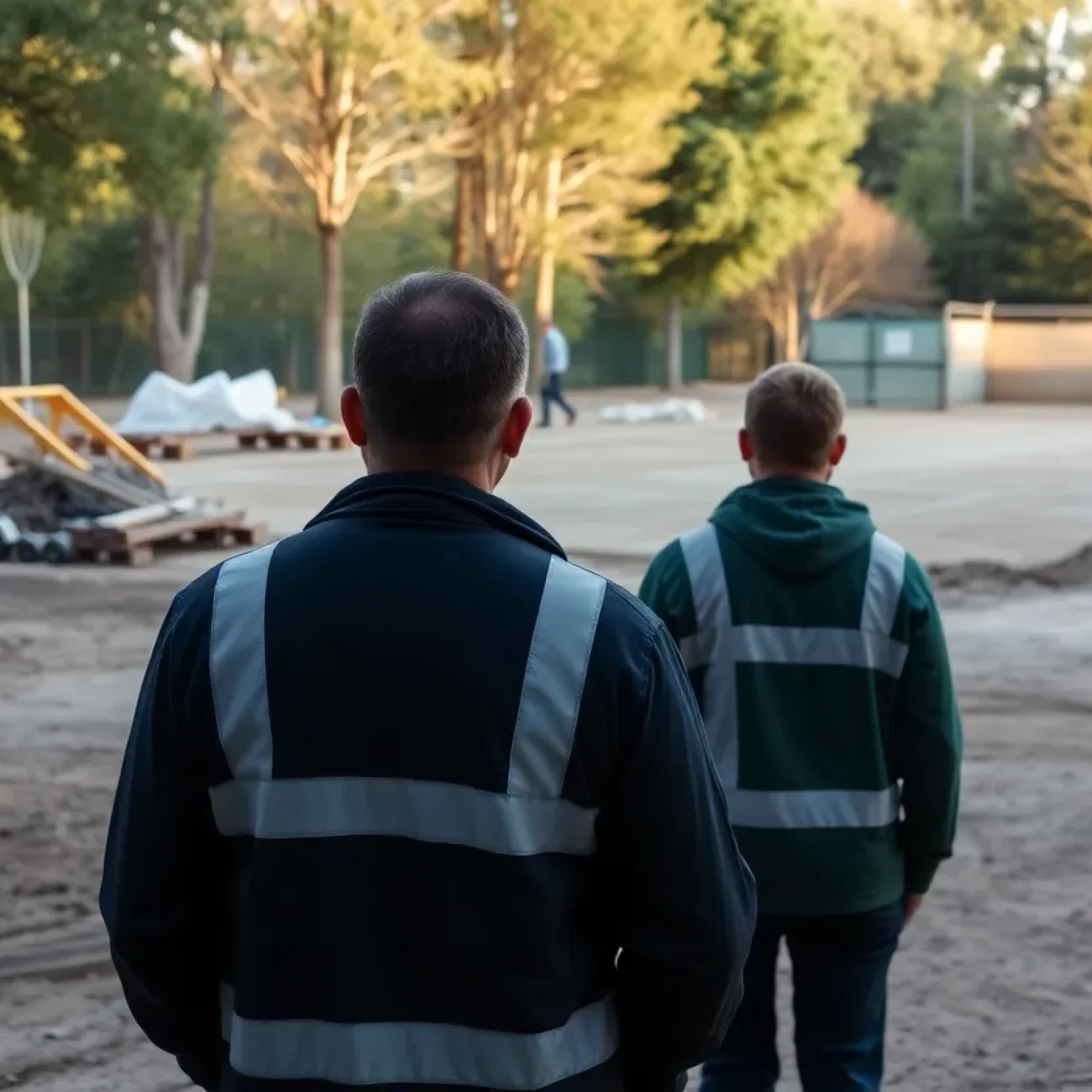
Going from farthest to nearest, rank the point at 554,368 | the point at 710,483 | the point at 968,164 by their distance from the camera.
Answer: the point at 968,164, the point at 554,368, the point at 710,483

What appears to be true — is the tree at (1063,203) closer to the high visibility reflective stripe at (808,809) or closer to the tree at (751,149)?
the tree at (751,149)

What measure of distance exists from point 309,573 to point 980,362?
1685 inches

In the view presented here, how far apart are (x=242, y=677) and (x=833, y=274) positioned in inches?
2255

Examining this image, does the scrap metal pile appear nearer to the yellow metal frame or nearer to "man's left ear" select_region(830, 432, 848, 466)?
the yellow metal frame

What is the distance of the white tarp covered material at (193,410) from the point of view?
2603 cm

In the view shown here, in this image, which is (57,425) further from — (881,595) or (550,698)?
(550,698)

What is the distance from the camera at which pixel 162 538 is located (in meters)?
14.8

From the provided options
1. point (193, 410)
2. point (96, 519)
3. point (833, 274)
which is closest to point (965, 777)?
point (96, 519)

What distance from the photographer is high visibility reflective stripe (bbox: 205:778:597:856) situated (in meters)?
2.01

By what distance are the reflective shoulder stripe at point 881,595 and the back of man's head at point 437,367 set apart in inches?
57.4

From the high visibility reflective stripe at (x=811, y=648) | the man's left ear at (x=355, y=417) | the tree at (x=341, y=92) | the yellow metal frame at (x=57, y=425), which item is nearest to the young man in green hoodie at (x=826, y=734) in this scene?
the high visibility reflective stripe at (x=811, y=648)

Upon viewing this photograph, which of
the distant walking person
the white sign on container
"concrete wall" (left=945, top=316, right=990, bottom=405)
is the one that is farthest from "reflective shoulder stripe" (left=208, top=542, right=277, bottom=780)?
the white sign on container

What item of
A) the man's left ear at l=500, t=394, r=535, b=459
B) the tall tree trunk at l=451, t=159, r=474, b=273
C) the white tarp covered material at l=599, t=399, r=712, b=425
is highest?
the tall tree trunk at l=451, t=159, r=474, b=273

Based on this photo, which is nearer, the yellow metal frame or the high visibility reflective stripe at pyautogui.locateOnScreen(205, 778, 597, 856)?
the high visibility reflective stripe at pyautogui.locateOnScreen(205, 778, 597, 856)
